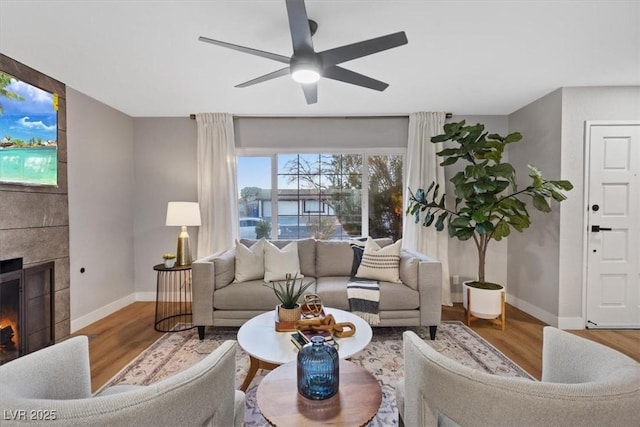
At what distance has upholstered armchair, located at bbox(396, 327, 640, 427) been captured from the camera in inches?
32.3

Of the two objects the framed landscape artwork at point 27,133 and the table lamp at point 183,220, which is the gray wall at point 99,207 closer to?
the framed landscape artwork at point 27,133

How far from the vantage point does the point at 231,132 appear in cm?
396

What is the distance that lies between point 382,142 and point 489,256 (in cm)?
211

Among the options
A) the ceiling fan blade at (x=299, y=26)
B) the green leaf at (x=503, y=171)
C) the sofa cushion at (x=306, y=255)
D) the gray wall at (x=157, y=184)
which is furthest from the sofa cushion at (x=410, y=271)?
the gray wall at (x=157, y=184)

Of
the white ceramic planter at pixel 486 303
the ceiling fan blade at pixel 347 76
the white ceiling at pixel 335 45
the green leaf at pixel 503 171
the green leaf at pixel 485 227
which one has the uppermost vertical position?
the white ceiling at pixel 335 45

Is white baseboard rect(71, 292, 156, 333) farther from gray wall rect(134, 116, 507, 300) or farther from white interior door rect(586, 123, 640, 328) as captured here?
white interior door rect(586, 123, 640, 328)

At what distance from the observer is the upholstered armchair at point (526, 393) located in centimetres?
82

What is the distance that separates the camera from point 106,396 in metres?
0.78

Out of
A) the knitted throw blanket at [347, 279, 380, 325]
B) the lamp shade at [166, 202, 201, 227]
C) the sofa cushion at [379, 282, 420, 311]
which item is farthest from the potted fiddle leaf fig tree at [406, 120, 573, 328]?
the lamp shade at [166, 202, 201, 227]

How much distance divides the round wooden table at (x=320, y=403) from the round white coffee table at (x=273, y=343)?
31 cm

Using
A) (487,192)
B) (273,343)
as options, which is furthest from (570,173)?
(273,343)

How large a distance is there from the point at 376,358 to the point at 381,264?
921mm

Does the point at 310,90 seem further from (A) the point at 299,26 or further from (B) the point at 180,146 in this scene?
(B) the point at 180,146

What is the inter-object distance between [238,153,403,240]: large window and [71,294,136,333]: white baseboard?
1697 millimetres
